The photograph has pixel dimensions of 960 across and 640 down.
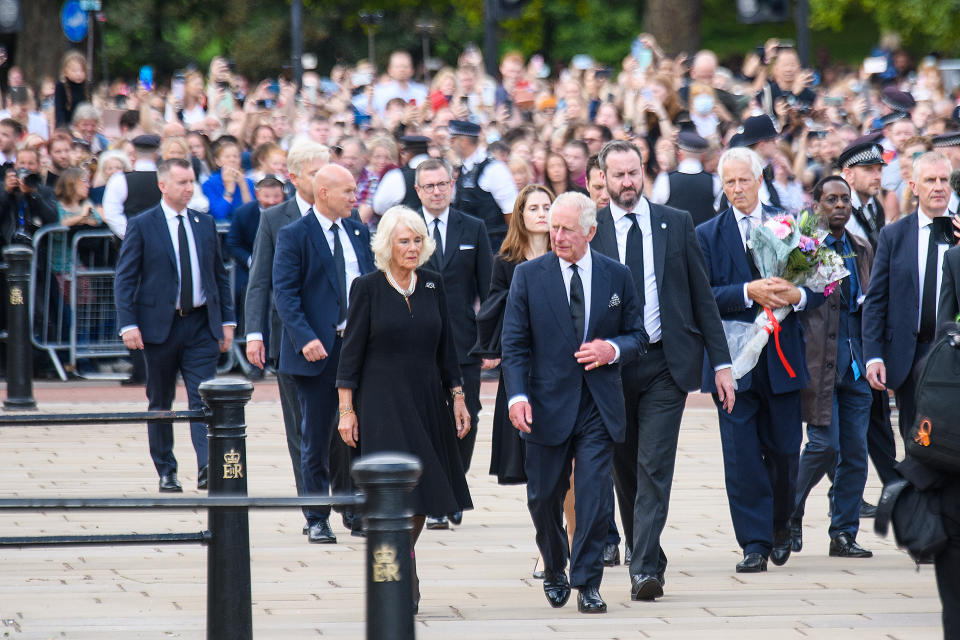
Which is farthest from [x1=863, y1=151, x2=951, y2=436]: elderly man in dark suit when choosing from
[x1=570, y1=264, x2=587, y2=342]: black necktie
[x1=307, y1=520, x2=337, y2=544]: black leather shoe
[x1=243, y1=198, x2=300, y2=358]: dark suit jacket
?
[x1=243, y1=198, x2=300, y2=358]: dark suit jacket

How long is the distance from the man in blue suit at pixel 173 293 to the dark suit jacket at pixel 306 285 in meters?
1.77

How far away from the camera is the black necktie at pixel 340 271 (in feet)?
30.3

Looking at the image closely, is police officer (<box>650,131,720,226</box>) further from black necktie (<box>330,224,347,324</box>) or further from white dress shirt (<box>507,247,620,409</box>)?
white dress shirt (<box>507,247,620,409</box>)

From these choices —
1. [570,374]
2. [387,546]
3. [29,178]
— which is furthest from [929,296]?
[29,178]

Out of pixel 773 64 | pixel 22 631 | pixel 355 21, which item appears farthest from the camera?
pixel 355 21

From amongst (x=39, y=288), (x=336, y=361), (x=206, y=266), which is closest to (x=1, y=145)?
(x=39, y=288)

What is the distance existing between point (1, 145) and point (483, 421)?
5983 millimetres

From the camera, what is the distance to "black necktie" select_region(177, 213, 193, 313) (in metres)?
10.8

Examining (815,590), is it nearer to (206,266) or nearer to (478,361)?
(478,361)

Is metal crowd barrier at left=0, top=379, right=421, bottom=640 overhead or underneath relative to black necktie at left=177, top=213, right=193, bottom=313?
underneath

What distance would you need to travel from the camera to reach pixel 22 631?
6.89m

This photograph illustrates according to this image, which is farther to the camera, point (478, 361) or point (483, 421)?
point (483, 421)

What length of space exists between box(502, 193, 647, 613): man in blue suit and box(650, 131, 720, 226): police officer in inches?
245

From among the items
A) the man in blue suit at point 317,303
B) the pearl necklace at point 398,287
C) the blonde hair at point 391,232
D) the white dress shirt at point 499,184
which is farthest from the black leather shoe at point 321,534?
the white dress shirt at point 499,184
